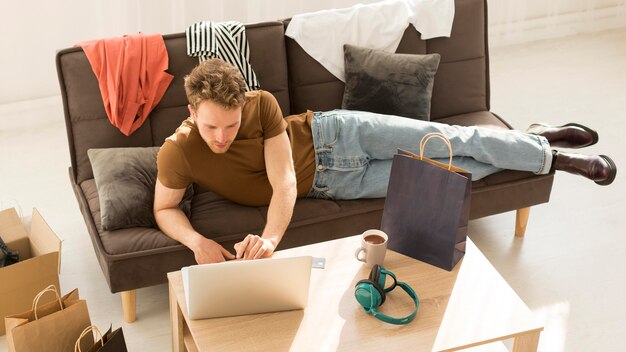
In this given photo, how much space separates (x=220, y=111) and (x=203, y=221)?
0.56 m

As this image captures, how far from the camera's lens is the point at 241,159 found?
2.89 m

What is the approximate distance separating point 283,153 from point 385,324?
882mm

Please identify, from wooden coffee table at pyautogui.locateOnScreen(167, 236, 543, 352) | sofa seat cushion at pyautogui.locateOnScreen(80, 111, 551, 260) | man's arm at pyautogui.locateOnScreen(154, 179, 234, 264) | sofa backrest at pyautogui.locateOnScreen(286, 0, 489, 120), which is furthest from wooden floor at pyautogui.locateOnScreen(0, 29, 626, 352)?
wooden coffee table at pyautogui.locateOnScreen(167, 236, 543, 352)

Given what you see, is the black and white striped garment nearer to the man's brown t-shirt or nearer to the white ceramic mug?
the man's brown t-shirt

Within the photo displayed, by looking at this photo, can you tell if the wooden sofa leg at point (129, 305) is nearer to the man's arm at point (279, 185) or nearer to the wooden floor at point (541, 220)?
the wooden floor at point (541, 220)

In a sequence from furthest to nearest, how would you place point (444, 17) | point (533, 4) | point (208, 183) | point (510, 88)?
1. point (533, 4)
2. point (510, 88)
3. point (444, 17)
4. point (208, 183)

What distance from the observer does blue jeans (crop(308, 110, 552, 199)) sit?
3.12 m

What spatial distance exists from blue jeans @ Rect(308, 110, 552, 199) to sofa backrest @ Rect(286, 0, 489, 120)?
28cm

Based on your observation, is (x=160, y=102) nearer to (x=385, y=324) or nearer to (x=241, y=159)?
(x=241, y=159)

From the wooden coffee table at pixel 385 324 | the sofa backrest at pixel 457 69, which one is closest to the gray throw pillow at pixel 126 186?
the wooden coffee table at pixel 385 324

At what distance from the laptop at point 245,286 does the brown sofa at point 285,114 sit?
671mm

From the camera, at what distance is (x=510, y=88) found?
482 centimetres

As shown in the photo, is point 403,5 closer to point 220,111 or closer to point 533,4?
point 220,111

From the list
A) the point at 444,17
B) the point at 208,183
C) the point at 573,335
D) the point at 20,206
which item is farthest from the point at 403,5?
the point at 20,206
